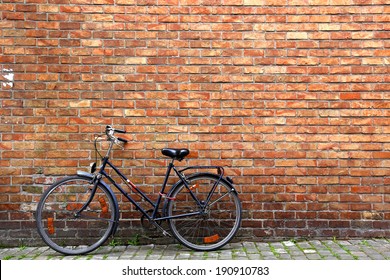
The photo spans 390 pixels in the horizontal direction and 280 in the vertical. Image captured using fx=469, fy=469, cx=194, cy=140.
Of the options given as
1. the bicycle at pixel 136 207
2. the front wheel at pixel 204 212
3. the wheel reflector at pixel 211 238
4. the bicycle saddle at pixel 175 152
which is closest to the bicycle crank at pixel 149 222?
the bicycle at pixel 136 207

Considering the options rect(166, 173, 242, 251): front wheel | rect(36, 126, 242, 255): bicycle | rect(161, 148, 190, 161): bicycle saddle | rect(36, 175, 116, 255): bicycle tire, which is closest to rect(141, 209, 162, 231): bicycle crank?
rect(36, 126, 242, 255): bicycle

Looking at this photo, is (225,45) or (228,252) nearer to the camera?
(228,252)

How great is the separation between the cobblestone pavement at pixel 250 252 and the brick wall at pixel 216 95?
0.83ft

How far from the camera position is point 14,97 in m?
5.10

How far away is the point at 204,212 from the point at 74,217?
1.38 m

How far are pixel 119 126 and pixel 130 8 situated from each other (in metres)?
1.29

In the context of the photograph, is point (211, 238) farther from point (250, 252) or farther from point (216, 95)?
point (216, 95)

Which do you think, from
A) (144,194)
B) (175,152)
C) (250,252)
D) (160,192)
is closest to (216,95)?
(175,152)

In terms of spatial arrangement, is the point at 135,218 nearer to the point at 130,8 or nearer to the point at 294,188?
the point at 294,188

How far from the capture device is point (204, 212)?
488 cm

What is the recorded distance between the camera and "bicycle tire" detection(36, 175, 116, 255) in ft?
16.2

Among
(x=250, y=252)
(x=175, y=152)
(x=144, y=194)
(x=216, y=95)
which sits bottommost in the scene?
(x=250, y=252)

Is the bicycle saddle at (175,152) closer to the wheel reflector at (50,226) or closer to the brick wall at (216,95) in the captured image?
the brick wall at (216,95)

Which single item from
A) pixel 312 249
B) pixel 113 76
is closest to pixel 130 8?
pixel 113 76
